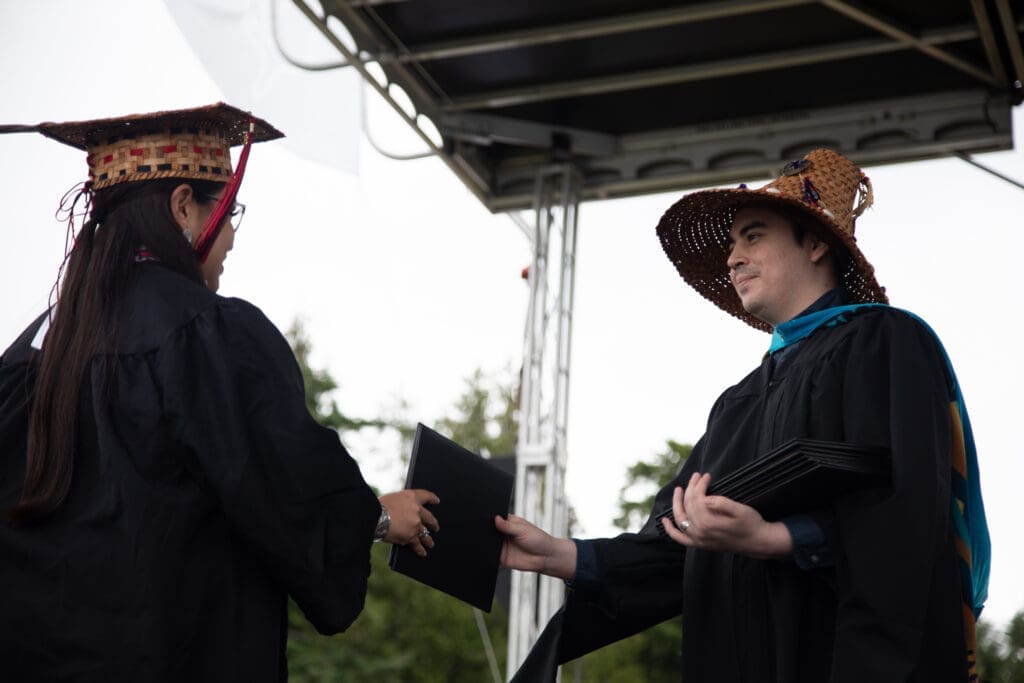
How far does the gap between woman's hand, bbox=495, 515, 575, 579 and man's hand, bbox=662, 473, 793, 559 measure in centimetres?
59

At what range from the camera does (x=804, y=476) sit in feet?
7.45

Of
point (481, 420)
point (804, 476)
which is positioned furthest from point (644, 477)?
point (804, 476)

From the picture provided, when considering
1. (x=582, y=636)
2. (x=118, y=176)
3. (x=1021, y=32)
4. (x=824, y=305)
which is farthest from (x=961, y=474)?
(x=1021, y=32)

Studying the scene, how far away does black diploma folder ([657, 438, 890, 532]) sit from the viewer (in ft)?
7.44

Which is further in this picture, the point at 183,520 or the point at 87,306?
the point at 87,306

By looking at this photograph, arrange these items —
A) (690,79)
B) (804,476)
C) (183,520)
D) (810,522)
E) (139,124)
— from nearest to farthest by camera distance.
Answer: (183,520) → (804,476) → (810,522) → (139,124) → (690,79)

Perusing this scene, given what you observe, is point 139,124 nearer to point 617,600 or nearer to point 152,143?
point 152,143

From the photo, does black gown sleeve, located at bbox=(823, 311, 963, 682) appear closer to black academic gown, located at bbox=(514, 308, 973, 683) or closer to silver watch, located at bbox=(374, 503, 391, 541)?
black academic gown, located at bbox=(514, 308, 973, 683)

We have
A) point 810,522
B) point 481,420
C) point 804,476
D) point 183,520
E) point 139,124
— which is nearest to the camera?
point 183,520

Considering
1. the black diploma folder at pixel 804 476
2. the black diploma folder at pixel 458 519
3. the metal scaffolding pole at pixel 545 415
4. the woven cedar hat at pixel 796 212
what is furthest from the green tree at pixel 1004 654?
the black diploma folder at pixel 804 476

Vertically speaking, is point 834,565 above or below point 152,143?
below

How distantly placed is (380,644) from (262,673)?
16.9 m

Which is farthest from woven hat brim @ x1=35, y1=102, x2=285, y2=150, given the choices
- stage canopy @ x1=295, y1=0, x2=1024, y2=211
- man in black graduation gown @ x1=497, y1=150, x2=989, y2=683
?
stage canopy @ x1=295, y1=0, x2=1024, y2=211

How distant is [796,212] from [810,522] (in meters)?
0.81
